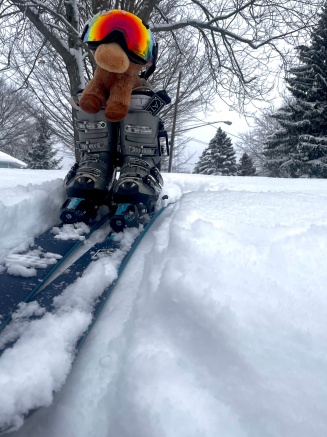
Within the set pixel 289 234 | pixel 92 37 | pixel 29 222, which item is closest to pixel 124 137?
pixel 92 37

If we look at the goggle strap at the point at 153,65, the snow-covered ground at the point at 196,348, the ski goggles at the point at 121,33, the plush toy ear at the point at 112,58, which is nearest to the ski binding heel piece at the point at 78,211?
the snow-covered ground at the point at 196,348

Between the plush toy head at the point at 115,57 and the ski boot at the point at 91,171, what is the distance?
0.48 ft

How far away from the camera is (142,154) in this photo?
1.86m

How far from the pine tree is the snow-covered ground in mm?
22150

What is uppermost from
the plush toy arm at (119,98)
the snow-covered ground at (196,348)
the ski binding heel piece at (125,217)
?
the plush toy arm at (119,98)

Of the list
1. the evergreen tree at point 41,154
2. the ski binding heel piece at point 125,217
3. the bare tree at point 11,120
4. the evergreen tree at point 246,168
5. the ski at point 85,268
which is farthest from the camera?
the evergreen tree at point 246,168

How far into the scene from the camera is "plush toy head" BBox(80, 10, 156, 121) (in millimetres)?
1580

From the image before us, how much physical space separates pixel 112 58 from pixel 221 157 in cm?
2210

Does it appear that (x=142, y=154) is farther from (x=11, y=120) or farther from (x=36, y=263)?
(x=11, y=120)

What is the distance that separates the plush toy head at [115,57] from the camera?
1.58 metres

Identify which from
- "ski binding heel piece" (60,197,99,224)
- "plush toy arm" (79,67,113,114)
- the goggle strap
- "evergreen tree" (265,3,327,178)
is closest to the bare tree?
"evergreen tree" (265,3,327,178)

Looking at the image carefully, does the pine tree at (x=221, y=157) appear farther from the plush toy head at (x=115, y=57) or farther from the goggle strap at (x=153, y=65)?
the plush toy head at (x=115, y=57)

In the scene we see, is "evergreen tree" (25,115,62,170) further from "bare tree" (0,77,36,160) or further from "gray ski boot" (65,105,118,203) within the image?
"gray ski boot" (65,105,118,203)

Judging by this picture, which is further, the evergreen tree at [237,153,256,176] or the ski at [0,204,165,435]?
the evergreen tree at [237,153,256,176]
